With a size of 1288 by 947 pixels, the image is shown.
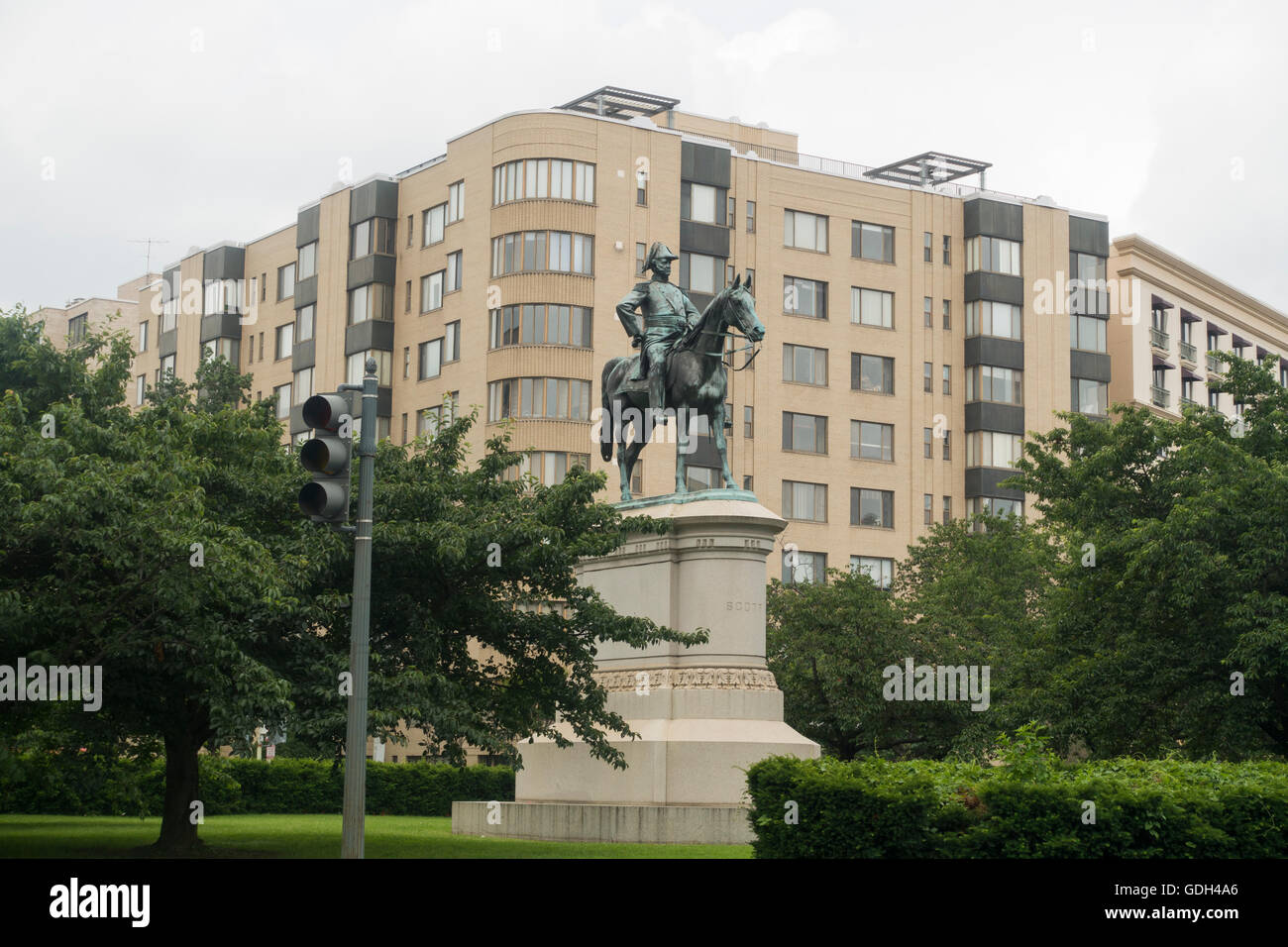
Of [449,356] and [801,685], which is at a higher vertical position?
[449,356]

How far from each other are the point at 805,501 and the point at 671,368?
157ft

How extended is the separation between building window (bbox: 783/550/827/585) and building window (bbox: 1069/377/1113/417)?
15822mm

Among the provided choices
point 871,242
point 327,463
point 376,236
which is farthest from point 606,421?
point 871,242

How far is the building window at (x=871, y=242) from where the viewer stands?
74.4 m

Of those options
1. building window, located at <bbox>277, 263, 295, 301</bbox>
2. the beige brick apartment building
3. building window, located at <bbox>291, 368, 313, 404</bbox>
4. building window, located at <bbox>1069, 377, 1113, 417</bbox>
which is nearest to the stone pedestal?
the beige brick apartment building

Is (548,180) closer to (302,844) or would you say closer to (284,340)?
(284,340)

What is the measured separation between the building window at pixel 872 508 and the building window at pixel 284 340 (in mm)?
27486

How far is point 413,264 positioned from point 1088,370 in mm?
32005

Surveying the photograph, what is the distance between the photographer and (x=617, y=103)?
75.1 meters
